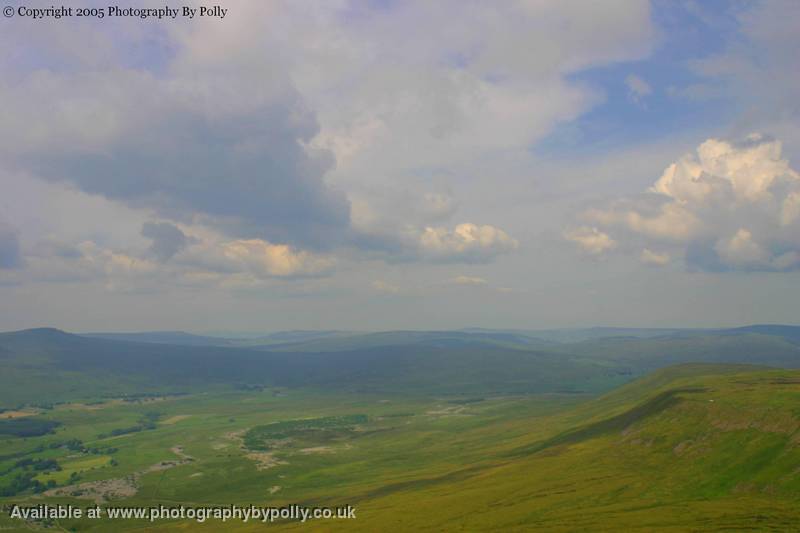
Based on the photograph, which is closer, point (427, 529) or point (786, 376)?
point (427, 529)

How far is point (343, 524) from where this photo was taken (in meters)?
127

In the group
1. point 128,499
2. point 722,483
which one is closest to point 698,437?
point 722,483

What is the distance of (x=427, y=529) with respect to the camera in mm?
115250

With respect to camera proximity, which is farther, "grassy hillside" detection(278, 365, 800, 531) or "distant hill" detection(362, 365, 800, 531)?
"grassy hillside" detection(278, 365, 800, 531)

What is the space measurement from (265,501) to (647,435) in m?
119

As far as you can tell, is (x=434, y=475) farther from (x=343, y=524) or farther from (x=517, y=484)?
(x=343, y=524)

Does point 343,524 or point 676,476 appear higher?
point 676,476

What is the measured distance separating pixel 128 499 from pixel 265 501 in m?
52.4

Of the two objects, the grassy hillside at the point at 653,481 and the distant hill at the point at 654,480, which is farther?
the grassy hillside at the point at 653,481

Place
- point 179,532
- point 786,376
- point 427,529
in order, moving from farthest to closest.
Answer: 1. point 786,376
2. point 179,532
3. point 427,529

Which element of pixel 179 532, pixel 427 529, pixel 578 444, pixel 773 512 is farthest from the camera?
pixel 578 444

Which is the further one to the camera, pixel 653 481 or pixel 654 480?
pixel 654 480

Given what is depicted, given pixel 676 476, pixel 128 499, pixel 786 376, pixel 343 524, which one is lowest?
pixel 128 499

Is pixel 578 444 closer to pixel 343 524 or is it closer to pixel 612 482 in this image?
pixel 612 482
